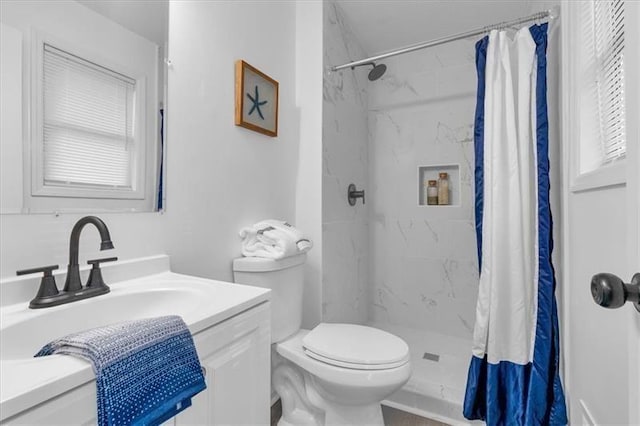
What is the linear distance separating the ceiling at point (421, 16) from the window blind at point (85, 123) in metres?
1.56

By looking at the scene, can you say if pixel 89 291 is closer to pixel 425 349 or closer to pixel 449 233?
pixel 425 349

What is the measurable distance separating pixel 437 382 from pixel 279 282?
3.53 ft

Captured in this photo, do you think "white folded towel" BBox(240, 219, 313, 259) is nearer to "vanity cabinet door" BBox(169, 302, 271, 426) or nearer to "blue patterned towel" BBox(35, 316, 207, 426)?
"vanity cabinet door" BBox(169, 302, 271, 426)

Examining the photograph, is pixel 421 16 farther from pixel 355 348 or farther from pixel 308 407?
pixel 308 407

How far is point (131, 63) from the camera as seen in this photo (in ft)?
3.46

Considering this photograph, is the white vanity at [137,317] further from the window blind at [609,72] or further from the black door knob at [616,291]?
the window blind at [609,72]

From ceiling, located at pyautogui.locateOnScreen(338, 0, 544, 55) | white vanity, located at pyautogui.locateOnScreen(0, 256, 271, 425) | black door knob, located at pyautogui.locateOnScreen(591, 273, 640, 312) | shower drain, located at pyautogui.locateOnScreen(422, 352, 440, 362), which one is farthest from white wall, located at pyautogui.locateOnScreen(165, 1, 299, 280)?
shower drain, located at pyautogui.locateOnScreen(422, 352, 440, 362)

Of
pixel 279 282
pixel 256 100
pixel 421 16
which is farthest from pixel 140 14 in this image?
pixel 421 16

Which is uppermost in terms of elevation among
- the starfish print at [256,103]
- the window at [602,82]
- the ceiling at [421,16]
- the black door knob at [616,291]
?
the ceiling at [421,16]

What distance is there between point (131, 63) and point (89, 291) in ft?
2.47

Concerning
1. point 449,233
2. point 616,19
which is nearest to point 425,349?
point 449,233

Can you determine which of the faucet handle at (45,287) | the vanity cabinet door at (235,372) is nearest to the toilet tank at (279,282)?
the vanity cabinet door at (235,372)

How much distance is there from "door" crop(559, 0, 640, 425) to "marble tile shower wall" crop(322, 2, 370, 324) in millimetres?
1108

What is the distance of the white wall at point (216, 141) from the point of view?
120cm
